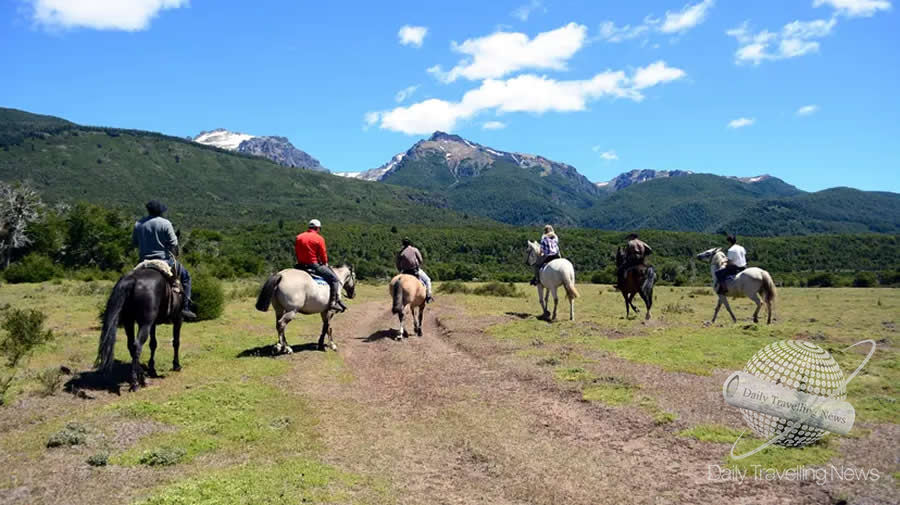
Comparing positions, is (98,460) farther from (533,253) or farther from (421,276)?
(533,253)

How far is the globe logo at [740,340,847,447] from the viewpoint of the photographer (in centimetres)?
638

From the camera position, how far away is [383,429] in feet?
24.1

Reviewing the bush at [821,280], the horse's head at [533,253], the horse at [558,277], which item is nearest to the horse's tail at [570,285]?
the horse at [558,277]

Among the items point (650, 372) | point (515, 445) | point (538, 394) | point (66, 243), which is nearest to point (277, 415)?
point (515, 445)

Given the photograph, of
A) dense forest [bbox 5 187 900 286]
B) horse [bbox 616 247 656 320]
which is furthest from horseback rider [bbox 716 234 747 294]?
dense forest [bbox 5 187 900 286]

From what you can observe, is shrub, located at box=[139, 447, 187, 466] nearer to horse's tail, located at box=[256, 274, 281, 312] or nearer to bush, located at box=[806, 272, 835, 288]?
horse's tail, located at box=[256, 274, 281, 312]

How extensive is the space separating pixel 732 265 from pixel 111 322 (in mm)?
17705

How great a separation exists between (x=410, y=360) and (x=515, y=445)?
18.2 feet

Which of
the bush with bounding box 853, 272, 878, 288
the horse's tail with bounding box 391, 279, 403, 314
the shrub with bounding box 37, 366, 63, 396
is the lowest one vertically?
the shrub with bounding box 37, 366, 63, 396

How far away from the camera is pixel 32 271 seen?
35.2 m

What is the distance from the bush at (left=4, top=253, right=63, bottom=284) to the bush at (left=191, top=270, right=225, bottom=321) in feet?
81.6

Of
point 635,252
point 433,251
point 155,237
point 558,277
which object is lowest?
point 558,277

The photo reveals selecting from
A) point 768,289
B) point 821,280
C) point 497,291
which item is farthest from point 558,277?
point 821,280

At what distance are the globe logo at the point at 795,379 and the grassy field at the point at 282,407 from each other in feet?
0.75
